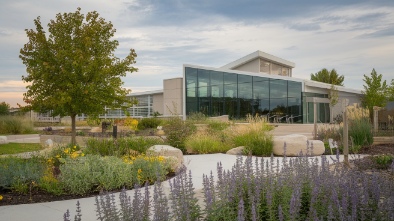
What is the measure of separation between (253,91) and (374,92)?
8.79 m

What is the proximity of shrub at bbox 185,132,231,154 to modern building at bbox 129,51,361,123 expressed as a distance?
1407cm

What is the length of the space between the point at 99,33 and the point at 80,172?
767cm

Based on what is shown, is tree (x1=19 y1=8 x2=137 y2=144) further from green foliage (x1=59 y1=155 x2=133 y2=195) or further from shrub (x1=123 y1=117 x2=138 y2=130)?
shrub (x1=123 y1=117 x2=138 y2=130)

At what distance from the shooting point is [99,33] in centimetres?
1295

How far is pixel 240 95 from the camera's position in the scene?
29172 mm

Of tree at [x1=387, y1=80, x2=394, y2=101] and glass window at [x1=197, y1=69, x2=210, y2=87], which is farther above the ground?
glass window at [x1=197, y1=69, x2=210, y2=87]

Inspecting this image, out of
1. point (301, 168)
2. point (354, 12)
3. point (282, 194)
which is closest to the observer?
point (282, 194)

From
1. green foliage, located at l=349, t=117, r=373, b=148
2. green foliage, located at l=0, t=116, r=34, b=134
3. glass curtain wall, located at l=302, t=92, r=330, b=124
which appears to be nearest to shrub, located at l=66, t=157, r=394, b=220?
green foliage, located at l=349, t=117, r=373, b=148

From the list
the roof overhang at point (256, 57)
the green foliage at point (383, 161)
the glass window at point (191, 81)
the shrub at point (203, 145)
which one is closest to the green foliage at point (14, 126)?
the glass window at point (191, 81)

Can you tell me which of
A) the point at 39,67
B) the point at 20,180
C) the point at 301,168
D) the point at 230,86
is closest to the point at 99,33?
the point at 39,67

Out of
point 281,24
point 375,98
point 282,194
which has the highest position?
point 281,24

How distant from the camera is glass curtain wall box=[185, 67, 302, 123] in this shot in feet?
87.0

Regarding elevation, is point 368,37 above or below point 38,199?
above

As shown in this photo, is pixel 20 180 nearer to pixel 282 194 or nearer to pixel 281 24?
pixel 282 194
